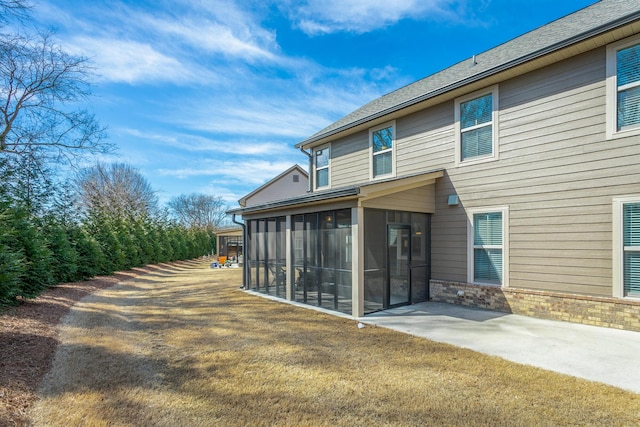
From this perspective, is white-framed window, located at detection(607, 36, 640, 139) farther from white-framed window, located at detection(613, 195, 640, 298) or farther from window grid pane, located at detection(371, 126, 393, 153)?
window grid pane, located at detection(371, 126, 393, 153)

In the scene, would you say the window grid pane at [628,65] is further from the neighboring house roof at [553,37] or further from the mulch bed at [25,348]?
the mulch bed at [25,348]

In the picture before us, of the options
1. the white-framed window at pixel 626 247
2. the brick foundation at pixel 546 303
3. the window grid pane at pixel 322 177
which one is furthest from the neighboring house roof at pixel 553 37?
the brick foundation at pixel 546 303

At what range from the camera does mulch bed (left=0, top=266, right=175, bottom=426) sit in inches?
120

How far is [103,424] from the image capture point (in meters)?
2.75

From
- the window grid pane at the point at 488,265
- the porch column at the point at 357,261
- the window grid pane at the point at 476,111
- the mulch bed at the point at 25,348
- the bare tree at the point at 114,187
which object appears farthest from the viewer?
the bare tree at the point at 114,187

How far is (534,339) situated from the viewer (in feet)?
16.2

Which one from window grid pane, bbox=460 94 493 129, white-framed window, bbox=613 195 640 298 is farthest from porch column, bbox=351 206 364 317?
white-framed window, bbox=613 195 640 298

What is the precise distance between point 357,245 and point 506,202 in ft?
11.2

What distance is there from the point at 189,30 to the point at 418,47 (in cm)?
836

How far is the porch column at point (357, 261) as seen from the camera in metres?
6.34

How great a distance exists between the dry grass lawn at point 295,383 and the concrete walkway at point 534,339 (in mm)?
375

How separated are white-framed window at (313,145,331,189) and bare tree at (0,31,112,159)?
820 cm

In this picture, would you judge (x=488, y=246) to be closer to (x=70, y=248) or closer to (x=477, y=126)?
(x=477, y=126)

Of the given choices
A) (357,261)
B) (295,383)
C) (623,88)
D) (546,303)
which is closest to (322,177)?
(357,261)
